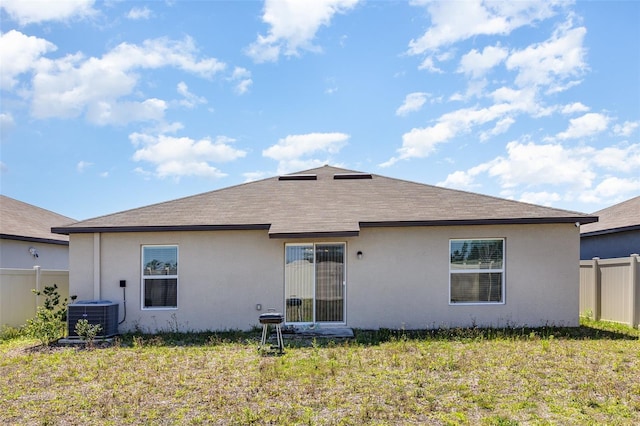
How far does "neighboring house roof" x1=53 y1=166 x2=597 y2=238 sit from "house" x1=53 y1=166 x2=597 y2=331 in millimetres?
75

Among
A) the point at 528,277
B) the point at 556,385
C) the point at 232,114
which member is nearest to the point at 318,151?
the point at 232,114

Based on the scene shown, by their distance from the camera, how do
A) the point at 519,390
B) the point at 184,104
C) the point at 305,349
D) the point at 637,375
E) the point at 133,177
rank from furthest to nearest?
the point at 133,177
the point at 184,104
the point at 305,349
the point at 637,375
the point at 519,390

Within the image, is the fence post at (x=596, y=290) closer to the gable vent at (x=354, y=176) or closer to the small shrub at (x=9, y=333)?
the gable vent at (x=354, y=176)

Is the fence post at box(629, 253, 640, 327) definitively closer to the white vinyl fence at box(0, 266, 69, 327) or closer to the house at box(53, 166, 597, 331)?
the house at box(53, 166, 597, 331)

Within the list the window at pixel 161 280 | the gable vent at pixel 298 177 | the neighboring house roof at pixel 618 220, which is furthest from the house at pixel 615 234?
the window at pixel 161 280

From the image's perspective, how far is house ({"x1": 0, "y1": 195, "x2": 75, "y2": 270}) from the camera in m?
13.3

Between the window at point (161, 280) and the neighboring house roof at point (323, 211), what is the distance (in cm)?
Result: 82

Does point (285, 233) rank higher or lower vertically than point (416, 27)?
lower

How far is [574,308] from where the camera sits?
10.7m

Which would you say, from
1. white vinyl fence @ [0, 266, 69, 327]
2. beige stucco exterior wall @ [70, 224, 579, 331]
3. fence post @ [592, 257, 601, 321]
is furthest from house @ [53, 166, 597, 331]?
fence post @ [592, 257, 601, 321]

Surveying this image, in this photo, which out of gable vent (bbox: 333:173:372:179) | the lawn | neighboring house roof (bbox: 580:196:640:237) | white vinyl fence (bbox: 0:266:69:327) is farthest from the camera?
gable vent (bbox: 333:173:372:179)

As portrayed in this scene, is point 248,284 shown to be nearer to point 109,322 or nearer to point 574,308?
point 109,322

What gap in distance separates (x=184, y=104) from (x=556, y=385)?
11.8 m

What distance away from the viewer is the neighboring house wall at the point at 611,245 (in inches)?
517
